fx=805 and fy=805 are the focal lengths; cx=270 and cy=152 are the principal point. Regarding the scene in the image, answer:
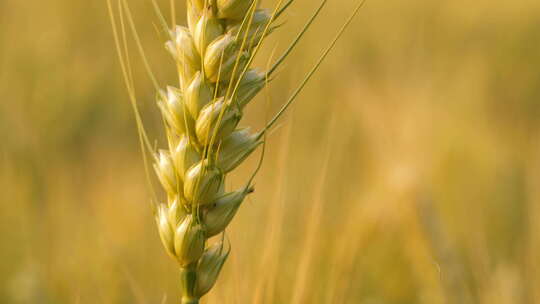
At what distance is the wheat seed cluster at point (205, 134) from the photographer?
0.79m

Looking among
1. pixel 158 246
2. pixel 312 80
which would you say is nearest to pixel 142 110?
pixel 312 80

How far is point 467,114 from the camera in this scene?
3.34 metres

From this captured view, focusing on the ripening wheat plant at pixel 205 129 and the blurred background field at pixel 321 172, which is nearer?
the ripening wheat plant at pixel 205 129

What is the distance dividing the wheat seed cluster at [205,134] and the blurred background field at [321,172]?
6 centimetres

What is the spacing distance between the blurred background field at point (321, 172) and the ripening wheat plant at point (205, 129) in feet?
0.19

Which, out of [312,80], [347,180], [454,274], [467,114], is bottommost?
[312,80]

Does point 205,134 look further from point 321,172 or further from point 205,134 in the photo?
point 321,172

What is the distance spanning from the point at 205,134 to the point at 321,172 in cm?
28

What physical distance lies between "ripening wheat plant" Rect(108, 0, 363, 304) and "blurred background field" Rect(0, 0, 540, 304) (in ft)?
0.19

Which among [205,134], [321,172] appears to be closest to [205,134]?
[205,134]

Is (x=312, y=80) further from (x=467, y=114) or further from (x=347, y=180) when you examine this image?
(x=347, y=180)

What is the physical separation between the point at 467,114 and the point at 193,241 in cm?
272

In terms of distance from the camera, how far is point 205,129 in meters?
0.81

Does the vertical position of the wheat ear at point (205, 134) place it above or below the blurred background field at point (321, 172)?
above
